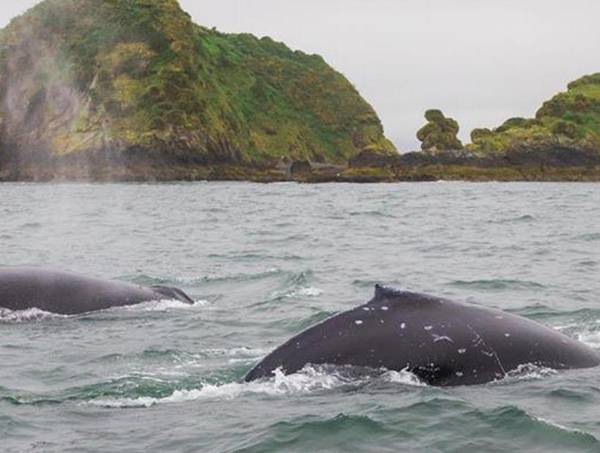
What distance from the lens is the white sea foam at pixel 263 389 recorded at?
10.2 m

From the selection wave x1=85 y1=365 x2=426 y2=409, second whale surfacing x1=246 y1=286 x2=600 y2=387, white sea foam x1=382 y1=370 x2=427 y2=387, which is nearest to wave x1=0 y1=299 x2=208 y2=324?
wave x1=85 y1=365 x2=426 y2=409

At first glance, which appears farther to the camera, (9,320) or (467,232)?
(467,232)

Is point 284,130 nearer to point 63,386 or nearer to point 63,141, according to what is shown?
point 63,141

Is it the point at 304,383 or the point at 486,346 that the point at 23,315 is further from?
the point at 486,346

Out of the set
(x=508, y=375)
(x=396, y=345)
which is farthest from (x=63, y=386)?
(x=508, y=375)

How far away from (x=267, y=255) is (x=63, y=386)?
1676 cm

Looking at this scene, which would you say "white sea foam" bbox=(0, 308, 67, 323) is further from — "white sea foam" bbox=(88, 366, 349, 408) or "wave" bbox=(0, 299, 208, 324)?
"white sea foam" bbox=(88, 366, 349, 408)

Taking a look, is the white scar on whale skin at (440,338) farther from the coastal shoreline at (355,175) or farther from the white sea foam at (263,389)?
the coastal shoreline at (355,175)

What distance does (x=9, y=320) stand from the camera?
15445mm

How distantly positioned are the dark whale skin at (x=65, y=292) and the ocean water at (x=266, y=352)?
0.25 m

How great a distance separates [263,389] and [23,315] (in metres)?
6.32

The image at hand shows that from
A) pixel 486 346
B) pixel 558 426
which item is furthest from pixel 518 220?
pixel 558 426

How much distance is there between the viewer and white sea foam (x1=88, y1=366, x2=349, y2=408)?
10.2 m

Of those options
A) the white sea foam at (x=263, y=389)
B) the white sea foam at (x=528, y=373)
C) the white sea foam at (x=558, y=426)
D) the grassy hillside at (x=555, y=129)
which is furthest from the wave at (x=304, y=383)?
the grassy hillside at (x=555, y=129)
